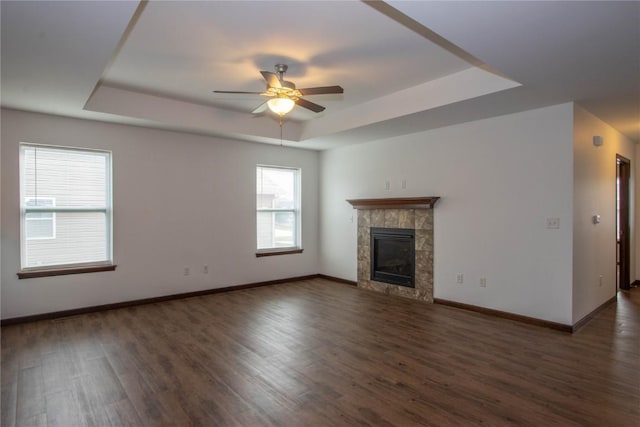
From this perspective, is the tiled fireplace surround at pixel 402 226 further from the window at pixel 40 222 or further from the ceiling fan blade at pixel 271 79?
the window at pixel 40 222

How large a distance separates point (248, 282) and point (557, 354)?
437 centimetres

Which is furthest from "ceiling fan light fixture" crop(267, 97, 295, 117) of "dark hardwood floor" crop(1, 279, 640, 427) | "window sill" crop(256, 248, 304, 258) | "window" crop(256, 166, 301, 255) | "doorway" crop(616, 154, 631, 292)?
"doorway" crop(616, 154, 631, 292)

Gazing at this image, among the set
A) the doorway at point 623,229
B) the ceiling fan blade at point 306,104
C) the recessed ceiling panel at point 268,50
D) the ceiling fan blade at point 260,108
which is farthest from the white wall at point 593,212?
the ceiling fan blade at point 260,108

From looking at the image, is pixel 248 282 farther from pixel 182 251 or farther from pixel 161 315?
pixel 161 315

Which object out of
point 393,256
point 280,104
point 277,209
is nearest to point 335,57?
point 280,104

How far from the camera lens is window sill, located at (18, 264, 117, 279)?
4.16m

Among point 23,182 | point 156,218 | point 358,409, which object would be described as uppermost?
point 23,182

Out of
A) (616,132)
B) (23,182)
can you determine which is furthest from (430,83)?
(23,182)

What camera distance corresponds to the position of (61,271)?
4355mm

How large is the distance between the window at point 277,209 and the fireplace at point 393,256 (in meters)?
1.56

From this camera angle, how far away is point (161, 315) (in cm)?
443

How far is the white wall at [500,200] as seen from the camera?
12.8 feet

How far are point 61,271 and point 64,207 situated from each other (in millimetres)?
789

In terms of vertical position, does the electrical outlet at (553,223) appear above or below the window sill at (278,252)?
above
